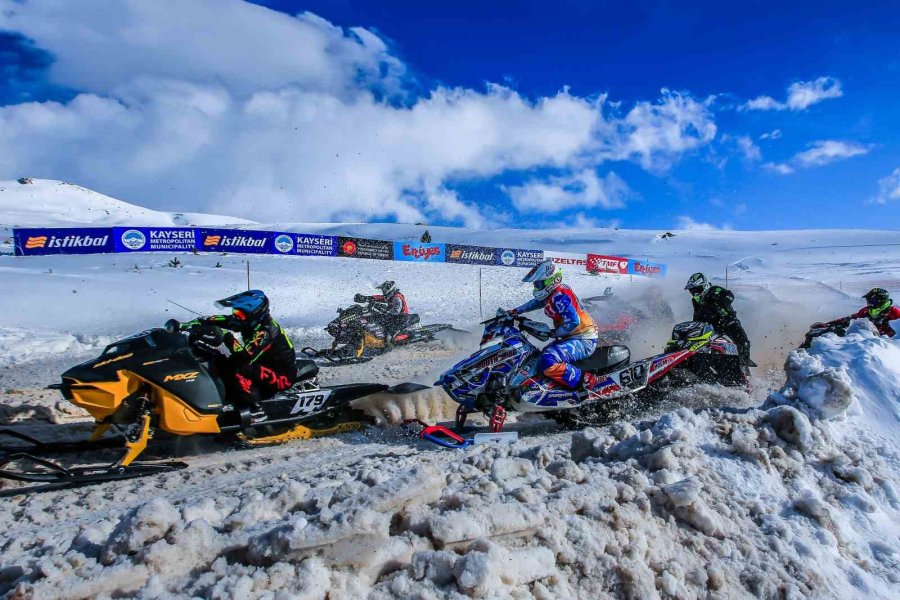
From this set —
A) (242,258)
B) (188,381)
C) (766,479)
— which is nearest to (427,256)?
(242,258)

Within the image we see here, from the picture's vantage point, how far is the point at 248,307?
222 inches

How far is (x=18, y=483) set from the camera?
420 cm

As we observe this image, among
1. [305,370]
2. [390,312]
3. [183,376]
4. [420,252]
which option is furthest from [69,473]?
[420,252]

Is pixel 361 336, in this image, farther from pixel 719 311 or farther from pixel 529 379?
pixel 719 311

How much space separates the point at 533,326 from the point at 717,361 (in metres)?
2.95

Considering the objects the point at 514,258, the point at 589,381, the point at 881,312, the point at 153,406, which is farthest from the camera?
the point at 514,258

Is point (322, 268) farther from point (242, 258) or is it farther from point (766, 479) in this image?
point (766, 479)

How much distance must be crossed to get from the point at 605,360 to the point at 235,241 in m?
19.9

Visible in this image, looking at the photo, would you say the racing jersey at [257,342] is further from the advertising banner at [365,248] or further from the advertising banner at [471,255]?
the advertising banner at [471,255]

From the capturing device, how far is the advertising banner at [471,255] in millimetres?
26308

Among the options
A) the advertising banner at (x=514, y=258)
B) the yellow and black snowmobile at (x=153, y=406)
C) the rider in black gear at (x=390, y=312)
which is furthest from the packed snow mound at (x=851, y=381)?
the advertising banner at (x=514, y=258)

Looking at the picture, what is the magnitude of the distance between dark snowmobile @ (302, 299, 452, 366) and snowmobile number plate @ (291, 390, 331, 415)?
532cm

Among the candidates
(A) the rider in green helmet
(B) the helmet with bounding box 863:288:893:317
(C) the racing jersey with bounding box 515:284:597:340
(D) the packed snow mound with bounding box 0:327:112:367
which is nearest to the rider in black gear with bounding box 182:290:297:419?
(C) the racing jersey with bounding box 515:284:597:340

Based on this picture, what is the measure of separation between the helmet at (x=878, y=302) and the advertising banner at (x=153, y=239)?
2107cm
